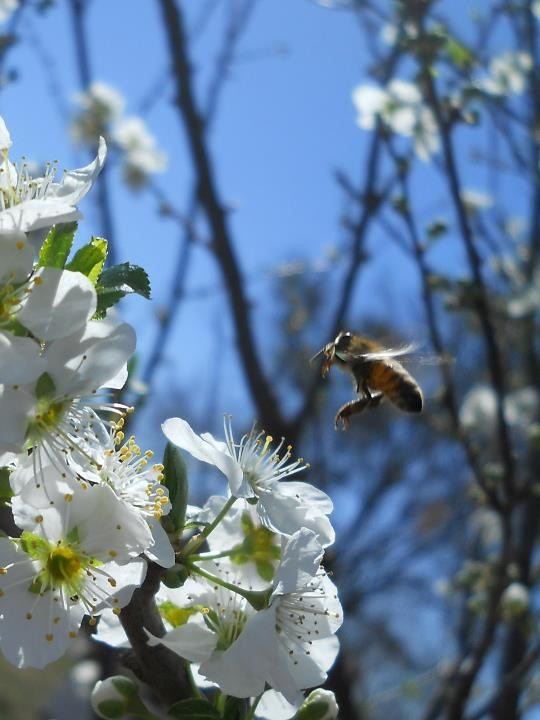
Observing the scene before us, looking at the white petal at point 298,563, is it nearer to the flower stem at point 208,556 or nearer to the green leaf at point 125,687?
the flower stem at point 208,556

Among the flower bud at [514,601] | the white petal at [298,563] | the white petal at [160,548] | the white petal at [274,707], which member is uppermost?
the white petal at [160,548]

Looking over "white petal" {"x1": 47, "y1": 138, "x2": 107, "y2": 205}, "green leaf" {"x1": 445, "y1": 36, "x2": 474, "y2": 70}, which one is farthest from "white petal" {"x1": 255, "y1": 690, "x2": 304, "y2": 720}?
"green leaf" {"x1": 445, "y1": 36, "x2": 474, "y2": 70}

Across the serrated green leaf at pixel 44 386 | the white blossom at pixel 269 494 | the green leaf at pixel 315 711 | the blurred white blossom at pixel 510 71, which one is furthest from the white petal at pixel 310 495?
the blurred white blossom at pixel 510 71

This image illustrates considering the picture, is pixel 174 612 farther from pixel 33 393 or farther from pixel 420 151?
pixel 420 151

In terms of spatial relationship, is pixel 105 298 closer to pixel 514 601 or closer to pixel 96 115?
pixel 514 601

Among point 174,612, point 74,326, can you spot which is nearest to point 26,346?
point 74,326

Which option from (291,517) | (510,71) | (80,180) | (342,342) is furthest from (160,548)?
(510,71)
